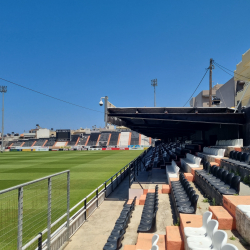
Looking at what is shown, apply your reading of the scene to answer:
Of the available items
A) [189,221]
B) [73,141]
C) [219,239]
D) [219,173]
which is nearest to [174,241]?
[189,221]

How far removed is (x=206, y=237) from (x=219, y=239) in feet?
1.86

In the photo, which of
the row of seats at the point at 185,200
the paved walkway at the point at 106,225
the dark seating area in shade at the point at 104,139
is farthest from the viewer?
the dark seating area in shade at the point at 104,139

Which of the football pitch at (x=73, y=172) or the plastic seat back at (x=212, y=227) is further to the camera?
the football pitch at (x=73, y=172)

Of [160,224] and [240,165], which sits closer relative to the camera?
[160,224]

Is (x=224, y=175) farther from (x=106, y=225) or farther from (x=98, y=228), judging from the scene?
(x=98, y=228)

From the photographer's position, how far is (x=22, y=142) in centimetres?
7950

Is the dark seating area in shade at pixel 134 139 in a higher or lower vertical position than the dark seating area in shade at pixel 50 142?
higher

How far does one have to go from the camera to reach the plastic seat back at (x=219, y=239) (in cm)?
261

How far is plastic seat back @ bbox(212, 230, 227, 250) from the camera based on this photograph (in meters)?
2.61

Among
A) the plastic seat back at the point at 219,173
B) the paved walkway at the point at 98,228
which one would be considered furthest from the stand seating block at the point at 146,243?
the plastic seat back at the point at 219,173

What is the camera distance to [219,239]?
272 cm

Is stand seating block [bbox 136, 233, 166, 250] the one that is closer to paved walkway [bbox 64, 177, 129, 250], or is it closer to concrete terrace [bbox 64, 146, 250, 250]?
concrete terrace [bbox 64, 146, 250, 250]

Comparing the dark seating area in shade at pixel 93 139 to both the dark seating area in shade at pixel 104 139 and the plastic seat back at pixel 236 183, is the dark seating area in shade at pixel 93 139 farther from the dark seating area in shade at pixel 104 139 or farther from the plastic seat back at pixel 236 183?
the plastic seat back at pixel 236 183

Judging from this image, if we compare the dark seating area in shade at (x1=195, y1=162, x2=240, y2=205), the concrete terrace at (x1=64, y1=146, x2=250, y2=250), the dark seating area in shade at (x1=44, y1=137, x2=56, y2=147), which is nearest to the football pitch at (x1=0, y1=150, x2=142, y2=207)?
the concrete terrace at (x1=64, y1=146, x2=250, y2=250)
